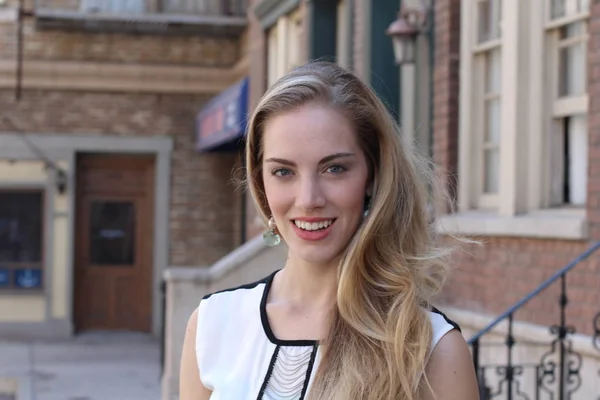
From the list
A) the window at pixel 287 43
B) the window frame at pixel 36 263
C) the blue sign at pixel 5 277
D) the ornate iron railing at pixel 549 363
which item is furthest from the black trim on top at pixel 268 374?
the blue sign at pixel 5 277

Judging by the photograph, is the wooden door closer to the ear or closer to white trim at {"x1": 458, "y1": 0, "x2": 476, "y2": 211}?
white trim at {"x1": 458, "y1": 0, "x2": 476, "y2": 211}

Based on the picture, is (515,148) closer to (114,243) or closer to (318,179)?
(318,179)

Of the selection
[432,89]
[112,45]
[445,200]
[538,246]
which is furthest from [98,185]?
[445,200]

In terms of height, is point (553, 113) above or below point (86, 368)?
above

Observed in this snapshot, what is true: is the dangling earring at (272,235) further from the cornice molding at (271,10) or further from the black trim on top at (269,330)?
the cornice molding at (271,10)

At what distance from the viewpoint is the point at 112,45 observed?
1591cm

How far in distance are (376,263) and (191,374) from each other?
0.49m

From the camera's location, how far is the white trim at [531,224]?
6.23 metres

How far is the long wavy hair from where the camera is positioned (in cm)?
207

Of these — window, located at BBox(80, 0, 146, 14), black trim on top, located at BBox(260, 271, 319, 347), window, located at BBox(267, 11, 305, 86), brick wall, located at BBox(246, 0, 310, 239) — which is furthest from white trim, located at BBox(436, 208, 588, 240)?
window, located at BBox(80, 0, 146, 14)

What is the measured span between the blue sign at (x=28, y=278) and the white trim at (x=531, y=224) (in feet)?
31.3

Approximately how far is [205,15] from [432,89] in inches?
311

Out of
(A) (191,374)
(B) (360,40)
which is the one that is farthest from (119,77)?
(A) (191,374)

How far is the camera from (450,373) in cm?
203
